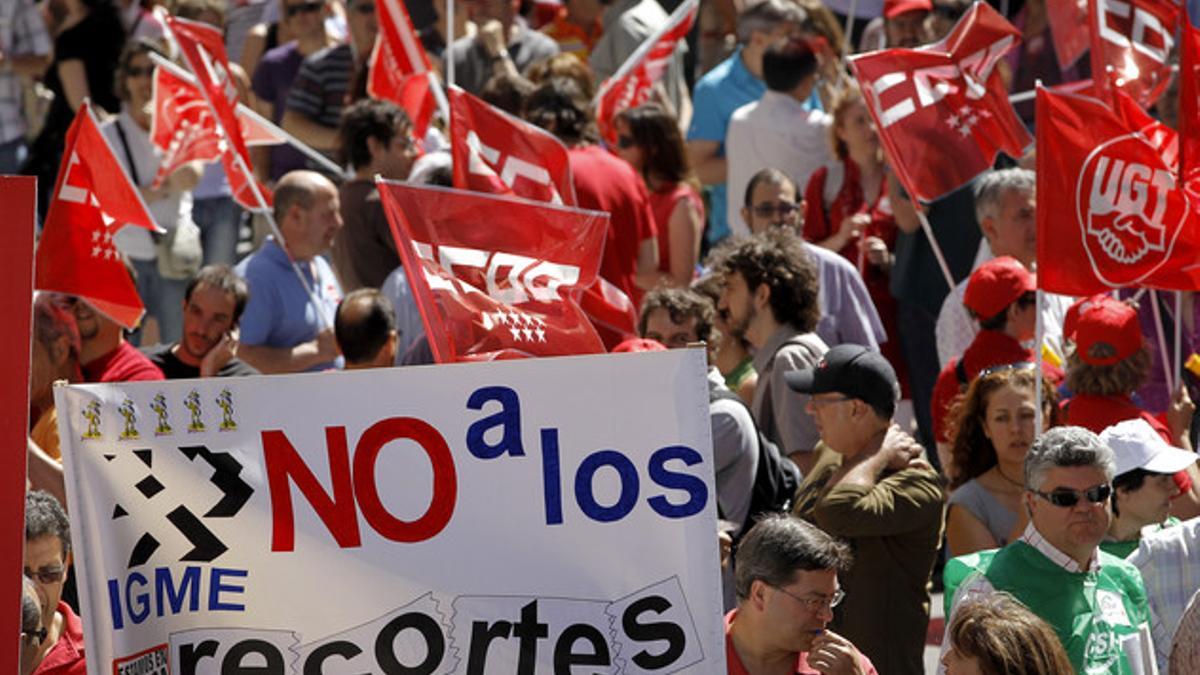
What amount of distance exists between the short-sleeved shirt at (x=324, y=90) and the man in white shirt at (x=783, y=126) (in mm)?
2702

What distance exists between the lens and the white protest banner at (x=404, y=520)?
4.92 metres

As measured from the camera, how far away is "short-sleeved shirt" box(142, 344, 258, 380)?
8.38 metres

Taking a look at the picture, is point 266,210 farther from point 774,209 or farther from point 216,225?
point 216,225

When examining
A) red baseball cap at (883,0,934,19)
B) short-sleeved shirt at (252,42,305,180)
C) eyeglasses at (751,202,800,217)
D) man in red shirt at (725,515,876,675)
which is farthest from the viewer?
short-sleeved shirt at (252,42,305,180)

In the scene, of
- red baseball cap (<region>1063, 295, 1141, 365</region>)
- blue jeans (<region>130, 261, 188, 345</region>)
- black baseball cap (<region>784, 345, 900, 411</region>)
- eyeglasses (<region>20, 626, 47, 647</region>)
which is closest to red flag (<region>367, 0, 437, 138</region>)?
blue jeans (<region>130, 261, 188, 345</region>)

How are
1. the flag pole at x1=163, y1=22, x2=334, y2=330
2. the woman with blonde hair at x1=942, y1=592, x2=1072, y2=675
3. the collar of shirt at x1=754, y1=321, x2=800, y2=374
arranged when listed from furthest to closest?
the flag pole at x1=163, y1=22, x2=334, y2=330, the collar of shirt at x1=754, y1=321, x2=800, y2=374, the woman with blonde hair at x1=942, y1=592, x2=1072, y2=675

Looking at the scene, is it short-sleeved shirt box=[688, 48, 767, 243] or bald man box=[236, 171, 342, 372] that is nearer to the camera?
bald man box=[236, 171, 342, 372]

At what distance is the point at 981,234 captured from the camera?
989 centimetres

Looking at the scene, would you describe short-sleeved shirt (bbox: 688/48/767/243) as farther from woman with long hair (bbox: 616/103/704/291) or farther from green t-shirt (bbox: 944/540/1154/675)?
green t-shirt (bbox: 944/540/1154/675)

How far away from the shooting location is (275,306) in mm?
9227

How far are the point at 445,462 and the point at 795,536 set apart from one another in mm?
847

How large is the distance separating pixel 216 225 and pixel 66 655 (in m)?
6.87

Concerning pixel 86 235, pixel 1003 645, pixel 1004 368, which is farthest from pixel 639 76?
pixel 1003 645

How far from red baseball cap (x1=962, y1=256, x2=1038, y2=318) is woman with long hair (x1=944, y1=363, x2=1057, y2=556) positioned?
844mm
